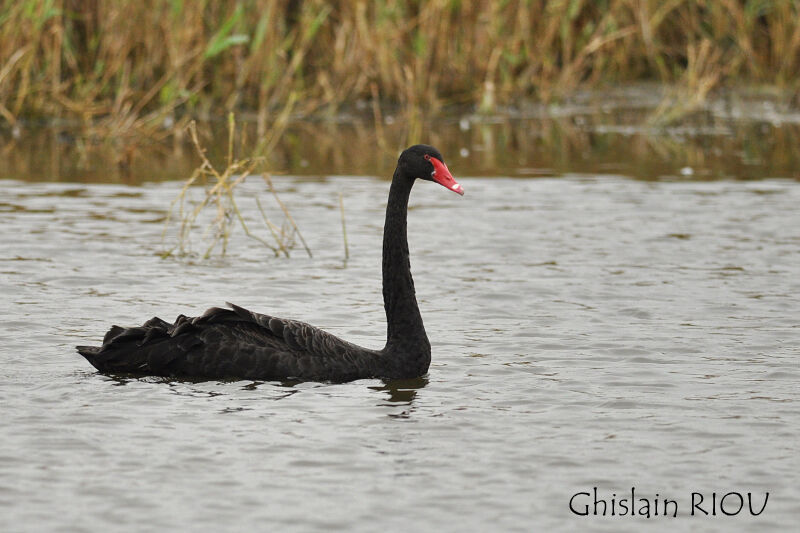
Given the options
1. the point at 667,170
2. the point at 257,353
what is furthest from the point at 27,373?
the point at 667,170

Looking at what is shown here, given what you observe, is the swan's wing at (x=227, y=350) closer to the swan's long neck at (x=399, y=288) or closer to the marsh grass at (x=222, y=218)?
the swan's long neck at (x=399, y=288)

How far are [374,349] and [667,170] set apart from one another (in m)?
7.03

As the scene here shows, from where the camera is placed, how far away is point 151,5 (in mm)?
14938

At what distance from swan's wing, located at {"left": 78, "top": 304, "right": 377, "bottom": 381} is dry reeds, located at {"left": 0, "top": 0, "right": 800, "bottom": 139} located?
272 inches

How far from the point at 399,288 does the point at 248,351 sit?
0.84 m

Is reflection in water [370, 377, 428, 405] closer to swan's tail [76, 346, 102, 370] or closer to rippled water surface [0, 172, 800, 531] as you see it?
rippled water surface [0, 172, 800, 531]

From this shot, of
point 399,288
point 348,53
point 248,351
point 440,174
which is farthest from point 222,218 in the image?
point 348,53

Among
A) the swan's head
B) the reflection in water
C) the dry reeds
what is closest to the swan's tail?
the reflection in water

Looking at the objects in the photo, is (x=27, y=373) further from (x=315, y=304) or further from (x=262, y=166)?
(x=262, y=166)

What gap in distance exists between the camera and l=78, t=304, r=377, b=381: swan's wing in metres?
6.20

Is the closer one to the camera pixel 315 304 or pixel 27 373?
pixel 27 373

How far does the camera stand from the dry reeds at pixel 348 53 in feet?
48.2

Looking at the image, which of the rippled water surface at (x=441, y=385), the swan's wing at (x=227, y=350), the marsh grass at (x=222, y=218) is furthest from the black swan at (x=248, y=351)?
the marsh grass at (x=222, y=218)

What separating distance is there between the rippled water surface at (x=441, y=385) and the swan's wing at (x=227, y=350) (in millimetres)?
110
